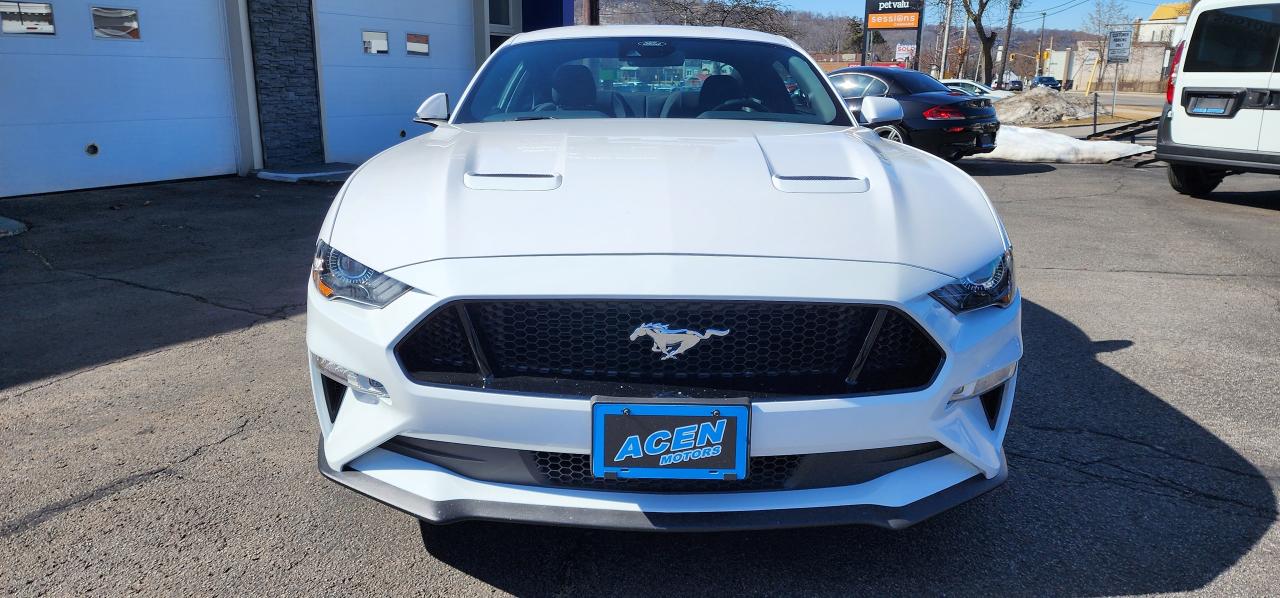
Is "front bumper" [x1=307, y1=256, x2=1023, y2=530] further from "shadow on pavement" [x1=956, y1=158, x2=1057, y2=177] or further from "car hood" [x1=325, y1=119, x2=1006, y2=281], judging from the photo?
"shadow on pavement" [x1=956, y1=158, x2=1057, y2=177]

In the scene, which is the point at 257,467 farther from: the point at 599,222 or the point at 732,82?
the point at 732,82

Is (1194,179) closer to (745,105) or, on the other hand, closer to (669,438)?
(745,105)

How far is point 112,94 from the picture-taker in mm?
8953

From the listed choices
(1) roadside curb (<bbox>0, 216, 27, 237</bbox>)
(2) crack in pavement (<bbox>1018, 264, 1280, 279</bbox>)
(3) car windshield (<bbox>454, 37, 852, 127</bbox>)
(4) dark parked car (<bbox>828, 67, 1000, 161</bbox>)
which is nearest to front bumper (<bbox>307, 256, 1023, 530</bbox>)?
(3) car windshield (<bbox>454, 37, 852, 127</bbox>)

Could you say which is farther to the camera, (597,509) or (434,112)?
(434,112)

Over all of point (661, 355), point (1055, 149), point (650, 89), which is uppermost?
point (650, 89)

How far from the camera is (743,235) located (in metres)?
2.01

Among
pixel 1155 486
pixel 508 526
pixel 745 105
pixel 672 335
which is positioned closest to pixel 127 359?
pixel 508 526

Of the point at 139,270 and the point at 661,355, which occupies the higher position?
the point at 661,355

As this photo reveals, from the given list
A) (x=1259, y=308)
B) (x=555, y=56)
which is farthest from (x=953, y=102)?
(x=555, y=56)

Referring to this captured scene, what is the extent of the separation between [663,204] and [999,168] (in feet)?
38.4

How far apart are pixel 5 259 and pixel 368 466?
5.32 metres

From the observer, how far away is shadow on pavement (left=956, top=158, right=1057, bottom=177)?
11.9m

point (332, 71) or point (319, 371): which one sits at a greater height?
point (332, 71)
